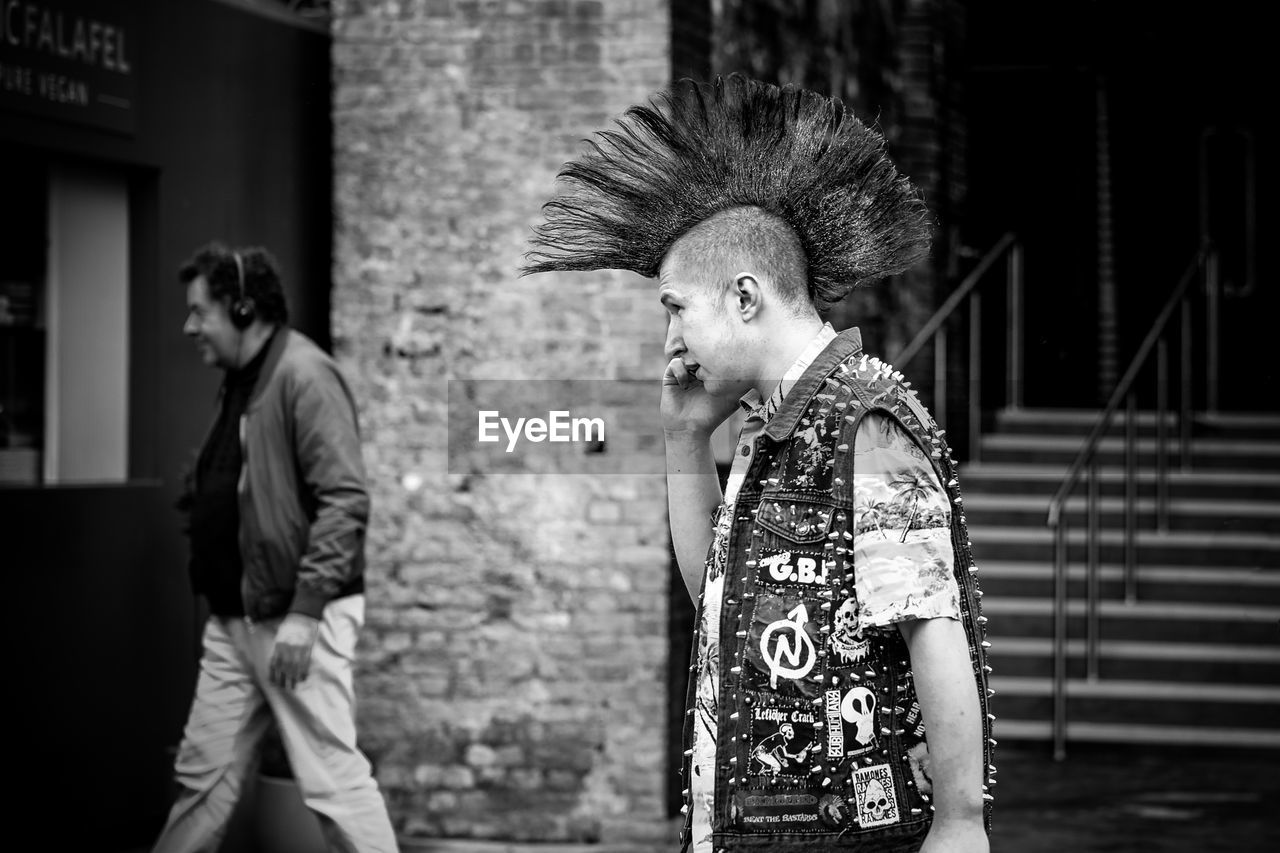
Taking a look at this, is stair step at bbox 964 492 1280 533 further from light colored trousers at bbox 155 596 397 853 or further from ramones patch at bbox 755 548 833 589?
ramones patch at bbox 755 548 833 589

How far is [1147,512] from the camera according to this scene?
39.3 ft

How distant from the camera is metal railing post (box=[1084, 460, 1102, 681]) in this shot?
1037cm

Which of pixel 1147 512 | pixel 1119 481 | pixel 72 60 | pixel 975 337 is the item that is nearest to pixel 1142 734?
pixel 1147 512

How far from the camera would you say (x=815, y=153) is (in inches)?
118

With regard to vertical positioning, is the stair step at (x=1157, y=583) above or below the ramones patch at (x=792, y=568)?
below

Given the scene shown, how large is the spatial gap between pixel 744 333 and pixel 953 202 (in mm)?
9714

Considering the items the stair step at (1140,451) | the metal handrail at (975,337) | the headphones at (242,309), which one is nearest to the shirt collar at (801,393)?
the headphones at (242,309)

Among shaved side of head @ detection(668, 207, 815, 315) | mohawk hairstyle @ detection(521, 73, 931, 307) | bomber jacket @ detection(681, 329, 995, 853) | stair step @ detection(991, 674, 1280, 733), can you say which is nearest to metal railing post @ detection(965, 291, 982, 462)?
stair step @ detection(991, 674, 1280, 733)

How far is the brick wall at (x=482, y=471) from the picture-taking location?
283 inches

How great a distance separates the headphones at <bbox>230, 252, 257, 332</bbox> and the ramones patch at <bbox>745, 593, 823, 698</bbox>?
3516mm

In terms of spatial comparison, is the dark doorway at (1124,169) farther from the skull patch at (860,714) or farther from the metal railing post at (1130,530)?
the skull patch at (860,714)

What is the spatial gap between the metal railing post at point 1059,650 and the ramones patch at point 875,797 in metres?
7.27

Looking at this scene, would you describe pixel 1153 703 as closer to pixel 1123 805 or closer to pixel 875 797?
pixel 1123 805

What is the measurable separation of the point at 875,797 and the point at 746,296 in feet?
2.63
